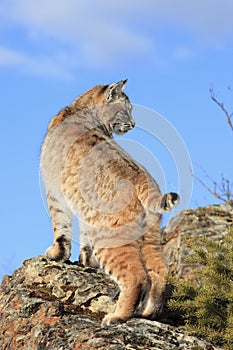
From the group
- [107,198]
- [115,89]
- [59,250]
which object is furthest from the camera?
[115,89]

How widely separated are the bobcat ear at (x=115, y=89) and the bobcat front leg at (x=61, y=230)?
1754 millimetres

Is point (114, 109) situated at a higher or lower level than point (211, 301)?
higher

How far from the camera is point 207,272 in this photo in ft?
24.3

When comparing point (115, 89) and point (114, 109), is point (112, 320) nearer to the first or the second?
point (114, 109)

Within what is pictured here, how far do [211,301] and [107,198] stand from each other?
5.00 feet

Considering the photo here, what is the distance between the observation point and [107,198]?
7.77 meters

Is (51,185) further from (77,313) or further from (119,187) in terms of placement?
(77,313)

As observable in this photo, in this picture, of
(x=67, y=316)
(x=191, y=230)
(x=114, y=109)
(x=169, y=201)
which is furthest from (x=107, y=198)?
(x=191, y=230)

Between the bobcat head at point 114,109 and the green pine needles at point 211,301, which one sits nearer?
the green pine needles at point 211,301

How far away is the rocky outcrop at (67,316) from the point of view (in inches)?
257

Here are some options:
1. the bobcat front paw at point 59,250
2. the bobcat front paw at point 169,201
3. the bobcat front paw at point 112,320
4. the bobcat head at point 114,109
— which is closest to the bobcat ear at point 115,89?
the bobcat head at point 114,109

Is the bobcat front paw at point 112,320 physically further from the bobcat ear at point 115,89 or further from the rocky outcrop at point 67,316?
the bobcat ear at point 115,89

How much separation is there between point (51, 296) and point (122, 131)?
9.63ft

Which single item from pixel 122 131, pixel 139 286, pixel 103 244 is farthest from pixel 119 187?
pixel 122 131
